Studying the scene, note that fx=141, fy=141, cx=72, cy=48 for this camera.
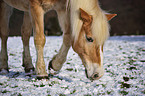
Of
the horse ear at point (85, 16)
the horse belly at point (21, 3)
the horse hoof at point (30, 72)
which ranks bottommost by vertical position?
the horse hoof at point (30, 72)

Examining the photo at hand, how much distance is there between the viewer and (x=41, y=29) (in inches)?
110

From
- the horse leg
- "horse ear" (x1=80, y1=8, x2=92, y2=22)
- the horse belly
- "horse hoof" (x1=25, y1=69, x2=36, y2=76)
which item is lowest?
"horse hoof" (x1=25, y1=69, x2=36, y2=76)

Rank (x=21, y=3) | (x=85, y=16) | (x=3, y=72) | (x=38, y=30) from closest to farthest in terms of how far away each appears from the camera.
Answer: (x=85, y=16) → (x=38, y=30) → (x=21, y=3) → (x=3, y=72)

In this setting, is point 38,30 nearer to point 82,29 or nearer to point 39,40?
point 39,40

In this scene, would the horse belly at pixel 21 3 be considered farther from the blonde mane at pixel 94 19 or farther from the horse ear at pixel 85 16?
the horse ear at pixel 85 16

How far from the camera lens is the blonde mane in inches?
93.1

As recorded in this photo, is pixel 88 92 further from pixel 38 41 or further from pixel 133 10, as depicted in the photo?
pixel 133 10

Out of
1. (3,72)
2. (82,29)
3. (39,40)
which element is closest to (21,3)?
(39,40)

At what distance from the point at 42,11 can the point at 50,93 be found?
1.55 m

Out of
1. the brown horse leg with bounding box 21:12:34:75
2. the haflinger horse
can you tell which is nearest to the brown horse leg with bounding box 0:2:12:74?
the brown horse leg with bounding box 21:12:34:75

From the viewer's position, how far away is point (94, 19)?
7.86ft

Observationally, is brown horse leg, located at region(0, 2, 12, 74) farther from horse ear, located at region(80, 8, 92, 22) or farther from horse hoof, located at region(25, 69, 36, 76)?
horse ear, located at region(80, 8, 92, 22)

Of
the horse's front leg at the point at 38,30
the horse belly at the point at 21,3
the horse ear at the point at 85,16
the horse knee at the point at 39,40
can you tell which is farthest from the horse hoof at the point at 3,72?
the horse ear at the point at 85,16

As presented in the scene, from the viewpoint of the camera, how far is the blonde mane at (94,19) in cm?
237
